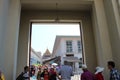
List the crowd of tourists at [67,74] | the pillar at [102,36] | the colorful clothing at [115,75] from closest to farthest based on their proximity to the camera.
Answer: the colorful clothing at [115,75], the crowd of tourists at [67,74], the pillar at [102,36]

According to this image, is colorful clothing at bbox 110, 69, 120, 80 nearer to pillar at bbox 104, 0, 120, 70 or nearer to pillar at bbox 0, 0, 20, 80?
pillar at bbox 104, 0, 120, 70

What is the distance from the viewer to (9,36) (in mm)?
4164

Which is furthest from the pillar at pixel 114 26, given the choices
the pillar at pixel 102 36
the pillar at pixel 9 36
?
the pillar at pixel 9 36

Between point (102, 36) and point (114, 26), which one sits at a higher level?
point (114, 26)

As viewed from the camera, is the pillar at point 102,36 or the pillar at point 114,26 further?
the pillar at point 102,36

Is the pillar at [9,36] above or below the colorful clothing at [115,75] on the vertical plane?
above

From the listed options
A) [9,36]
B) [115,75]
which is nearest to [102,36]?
[115,75]

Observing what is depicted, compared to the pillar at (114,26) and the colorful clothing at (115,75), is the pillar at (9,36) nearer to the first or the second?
the colorful clothing at (115,75)

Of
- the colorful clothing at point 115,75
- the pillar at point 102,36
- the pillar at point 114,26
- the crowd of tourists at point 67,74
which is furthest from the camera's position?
the pillar at point 102,36

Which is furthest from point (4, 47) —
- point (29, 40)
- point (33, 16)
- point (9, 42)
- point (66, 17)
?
point (66, 17)

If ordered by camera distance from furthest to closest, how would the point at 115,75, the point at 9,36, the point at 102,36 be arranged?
1. the point at 102,36
2. the point at 9,36
3. the point at 115,75

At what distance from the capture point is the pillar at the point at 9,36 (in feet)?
12.6

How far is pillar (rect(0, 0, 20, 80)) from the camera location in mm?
3830

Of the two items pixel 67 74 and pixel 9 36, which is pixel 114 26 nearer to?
pixel 67 74
